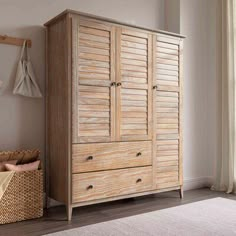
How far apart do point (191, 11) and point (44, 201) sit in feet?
8.63

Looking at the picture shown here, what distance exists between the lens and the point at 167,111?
3.19m

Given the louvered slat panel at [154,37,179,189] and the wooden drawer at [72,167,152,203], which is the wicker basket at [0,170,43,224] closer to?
the wooden drawer at [72,167,152,203]

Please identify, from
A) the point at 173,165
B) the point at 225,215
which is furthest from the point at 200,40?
the point at 225,215

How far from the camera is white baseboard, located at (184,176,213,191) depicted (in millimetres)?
3743

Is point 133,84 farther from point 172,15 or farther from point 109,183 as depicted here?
point 172,15

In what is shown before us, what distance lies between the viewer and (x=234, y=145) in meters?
3.62

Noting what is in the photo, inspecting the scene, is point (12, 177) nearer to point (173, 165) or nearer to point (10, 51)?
point (10, 51)

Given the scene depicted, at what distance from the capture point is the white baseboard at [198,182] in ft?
12.3

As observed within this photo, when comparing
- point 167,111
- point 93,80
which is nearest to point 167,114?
point 167,111

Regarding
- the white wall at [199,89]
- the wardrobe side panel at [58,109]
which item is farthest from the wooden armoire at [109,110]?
the white wall at [199,89]

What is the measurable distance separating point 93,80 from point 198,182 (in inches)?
75.9

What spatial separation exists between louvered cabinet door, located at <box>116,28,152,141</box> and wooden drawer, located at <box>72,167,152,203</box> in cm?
31

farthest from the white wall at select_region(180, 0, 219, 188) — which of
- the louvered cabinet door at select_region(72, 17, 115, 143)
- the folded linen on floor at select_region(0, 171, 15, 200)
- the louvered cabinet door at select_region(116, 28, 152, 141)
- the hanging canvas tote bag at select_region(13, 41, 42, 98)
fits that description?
the folded linen on floor at select_region(0, 171, 15, 200)

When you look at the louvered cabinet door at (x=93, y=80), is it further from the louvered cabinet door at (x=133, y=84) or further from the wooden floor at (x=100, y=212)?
the wooden floor at (x=100, y=212)
